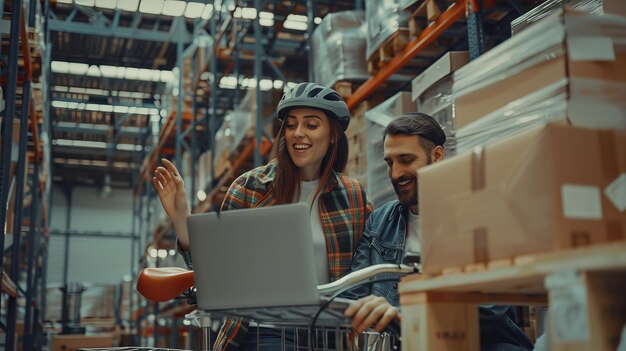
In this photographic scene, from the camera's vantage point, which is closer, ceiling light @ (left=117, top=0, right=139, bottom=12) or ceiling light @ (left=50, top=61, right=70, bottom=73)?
ceiling light @ (left=117, top=0, right=139, bottom=12)

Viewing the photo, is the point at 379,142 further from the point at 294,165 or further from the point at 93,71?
the point at 93,71

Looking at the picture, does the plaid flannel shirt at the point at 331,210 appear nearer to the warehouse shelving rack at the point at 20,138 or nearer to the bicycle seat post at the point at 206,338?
the bicycle seat post at the point at 206,338

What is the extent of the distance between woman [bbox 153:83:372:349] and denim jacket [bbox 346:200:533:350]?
0.19 feet

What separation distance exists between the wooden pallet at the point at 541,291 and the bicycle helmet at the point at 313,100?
123 centimetres

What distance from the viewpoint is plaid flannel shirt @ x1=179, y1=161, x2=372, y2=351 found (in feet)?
9.69

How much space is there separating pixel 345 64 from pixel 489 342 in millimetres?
4633

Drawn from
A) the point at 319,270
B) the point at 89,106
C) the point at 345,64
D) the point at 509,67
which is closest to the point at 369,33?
the point at 345,64

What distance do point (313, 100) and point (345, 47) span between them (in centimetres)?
401

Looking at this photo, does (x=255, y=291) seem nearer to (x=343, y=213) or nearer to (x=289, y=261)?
(x=289, y=261)

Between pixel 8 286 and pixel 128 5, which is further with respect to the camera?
pixel 128 5

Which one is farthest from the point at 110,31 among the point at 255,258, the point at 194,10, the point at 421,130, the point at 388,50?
the point at 255,258

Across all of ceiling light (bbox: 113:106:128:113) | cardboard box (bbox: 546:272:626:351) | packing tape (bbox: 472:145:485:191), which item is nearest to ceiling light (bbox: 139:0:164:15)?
ceiling light (bbox: 113:106:128:113)

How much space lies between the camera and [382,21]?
611cm

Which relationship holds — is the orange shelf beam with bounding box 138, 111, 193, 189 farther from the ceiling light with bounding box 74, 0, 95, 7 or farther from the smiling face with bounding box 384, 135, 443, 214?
the smiling face with bounding box 384, 135, 443, 214
